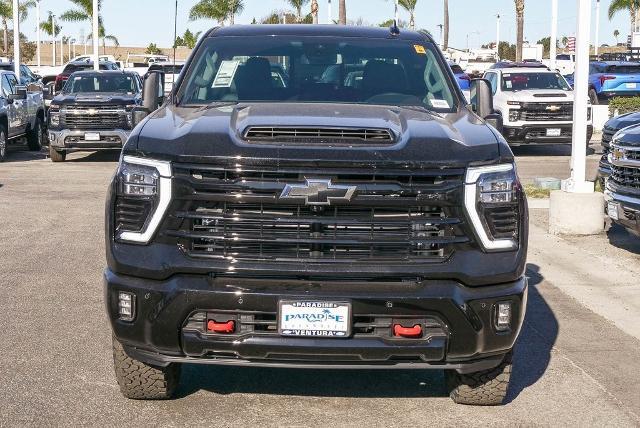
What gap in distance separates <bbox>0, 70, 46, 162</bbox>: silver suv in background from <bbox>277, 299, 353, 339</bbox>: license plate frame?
1722 centimetres

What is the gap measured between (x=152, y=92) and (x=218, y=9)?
223ft

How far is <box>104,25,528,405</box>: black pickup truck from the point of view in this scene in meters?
5.07

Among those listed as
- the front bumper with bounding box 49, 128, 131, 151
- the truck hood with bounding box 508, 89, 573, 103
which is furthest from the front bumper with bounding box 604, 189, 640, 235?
the front bumper with bounding box 49, 128, 131, 151

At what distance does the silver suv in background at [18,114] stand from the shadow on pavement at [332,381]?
15942 millimetres

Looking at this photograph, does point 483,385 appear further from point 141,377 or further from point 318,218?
point 141,377

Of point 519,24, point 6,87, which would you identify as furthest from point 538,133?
point 519,24

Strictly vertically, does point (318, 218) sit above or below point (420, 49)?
below

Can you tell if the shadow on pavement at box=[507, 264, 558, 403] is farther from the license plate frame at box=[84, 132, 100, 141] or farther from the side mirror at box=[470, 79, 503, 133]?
the license plate frame at box=[84, 132, 100, 141]

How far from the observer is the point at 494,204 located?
5246 millimetres

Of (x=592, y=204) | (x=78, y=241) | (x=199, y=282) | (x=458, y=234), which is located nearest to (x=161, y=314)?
(x=199, y=282)

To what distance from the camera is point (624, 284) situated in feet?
31.4

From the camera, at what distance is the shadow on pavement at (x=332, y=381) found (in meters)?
6.10

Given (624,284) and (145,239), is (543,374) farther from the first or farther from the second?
(624,284)

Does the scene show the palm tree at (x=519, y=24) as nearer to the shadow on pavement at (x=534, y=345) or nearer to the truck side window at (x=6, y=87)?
the truck side window at (x=6, y=87)
